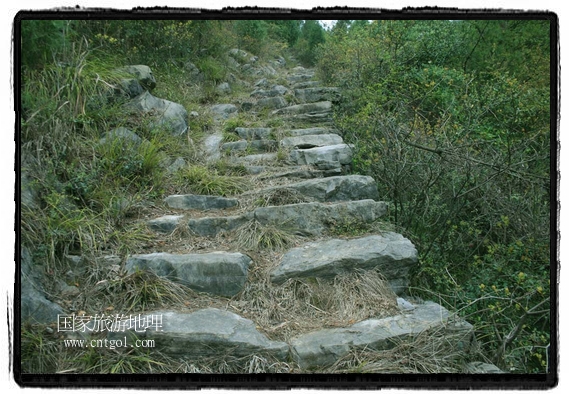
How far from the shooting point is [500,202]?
10.8 feet

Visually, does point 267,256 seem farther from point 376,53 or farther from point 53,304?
point 376,53

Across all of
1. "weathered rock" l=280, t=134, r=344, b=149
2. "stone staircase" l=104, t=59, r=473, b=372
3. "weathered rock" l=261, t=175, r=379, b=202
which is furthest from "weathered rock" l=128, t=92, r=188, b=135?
"weathered rock" l=261, t=175, r=379, b=202

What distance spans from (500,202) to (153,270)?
263 cm

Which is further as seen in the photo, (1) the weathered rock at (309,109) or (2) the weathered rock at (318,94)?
(2) the weathered rock at (318,94)

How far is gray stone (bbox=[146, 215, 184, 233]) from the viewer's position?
318 centimetres

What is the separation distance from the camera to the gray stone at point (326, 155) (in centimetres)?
424

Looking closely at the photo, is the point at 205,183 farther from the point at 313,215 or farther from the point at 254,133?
the point at 254,133

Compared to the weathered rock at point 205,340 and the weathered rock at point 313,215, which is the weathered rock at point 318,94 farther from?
the weathered rock at point 205,340

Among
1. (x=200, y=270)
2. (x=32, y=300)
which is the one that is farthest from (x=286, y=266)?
(x=32, y=300)

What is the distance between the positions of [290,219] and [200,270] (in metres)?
0.88

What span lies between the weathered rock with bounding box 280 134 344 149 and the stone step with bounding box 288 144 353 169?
0.38 metres

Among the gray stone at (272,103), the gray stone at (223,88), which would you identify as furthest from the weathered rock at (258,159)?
the gray stone at (223,88)

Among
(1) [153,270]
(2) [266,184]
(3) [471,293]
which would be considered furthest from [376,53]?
(1) [153,270]

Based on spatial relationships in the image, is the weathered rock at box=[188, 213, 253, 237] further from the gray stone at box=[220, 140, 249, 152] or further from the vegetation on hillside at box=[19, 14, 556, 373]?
the gray stone at box=[220, 140, 249, 152]
